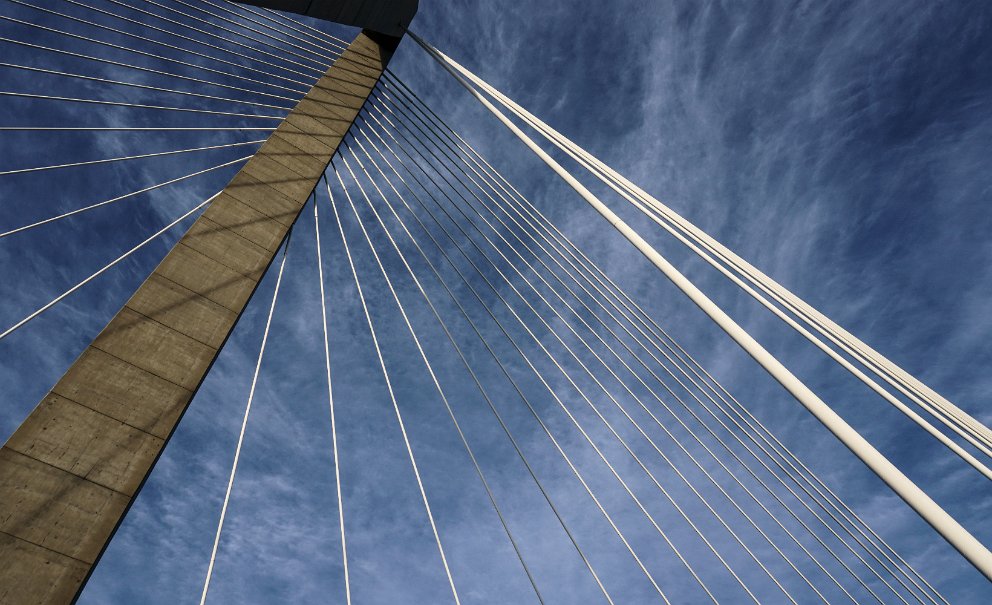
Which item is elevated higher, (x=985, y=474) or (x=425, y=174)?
(x=985, y=474)

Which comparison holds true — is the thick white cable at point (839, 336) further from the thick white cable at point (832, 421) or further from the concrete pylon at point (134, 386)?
the concrete pylon at point (134, 386)

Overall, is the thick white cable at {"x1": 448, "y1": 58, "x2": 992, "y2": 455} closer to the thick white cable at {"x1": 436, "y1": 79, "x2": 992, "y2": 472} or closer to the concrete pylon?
the thick white cable at {"x1": 436, "y1": 79, "x2": 992, "y2": 472}

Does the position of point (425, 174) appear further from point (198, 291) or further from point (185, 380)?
point (185, 380)

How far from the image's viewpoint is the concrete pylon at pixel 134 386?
14.9 feet

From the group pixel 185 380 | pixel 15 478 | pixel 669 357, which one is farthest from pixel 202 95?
pixel 669 357

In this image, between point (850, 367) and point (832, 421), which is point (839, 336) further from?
point (832, 421)

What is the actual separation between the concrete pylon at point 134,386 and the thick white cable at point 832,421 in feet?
15.6

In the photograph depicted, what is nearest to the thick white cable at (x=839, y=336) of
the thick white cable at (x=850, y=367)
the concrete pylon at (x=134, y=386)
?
the thick white cable at (x=850, y=367)

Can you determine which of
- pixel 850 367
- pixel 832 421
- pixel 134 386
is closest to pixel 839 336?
pixel 850 367

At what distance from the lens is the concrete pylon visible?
14.9 ft

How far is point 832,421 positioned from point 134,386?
623 cm

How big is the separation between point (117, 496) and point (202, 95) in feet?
19.7

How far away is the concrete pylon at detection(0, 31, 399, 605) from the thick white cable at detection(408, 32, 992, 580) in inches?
188

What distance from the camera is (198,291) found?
635 cm
